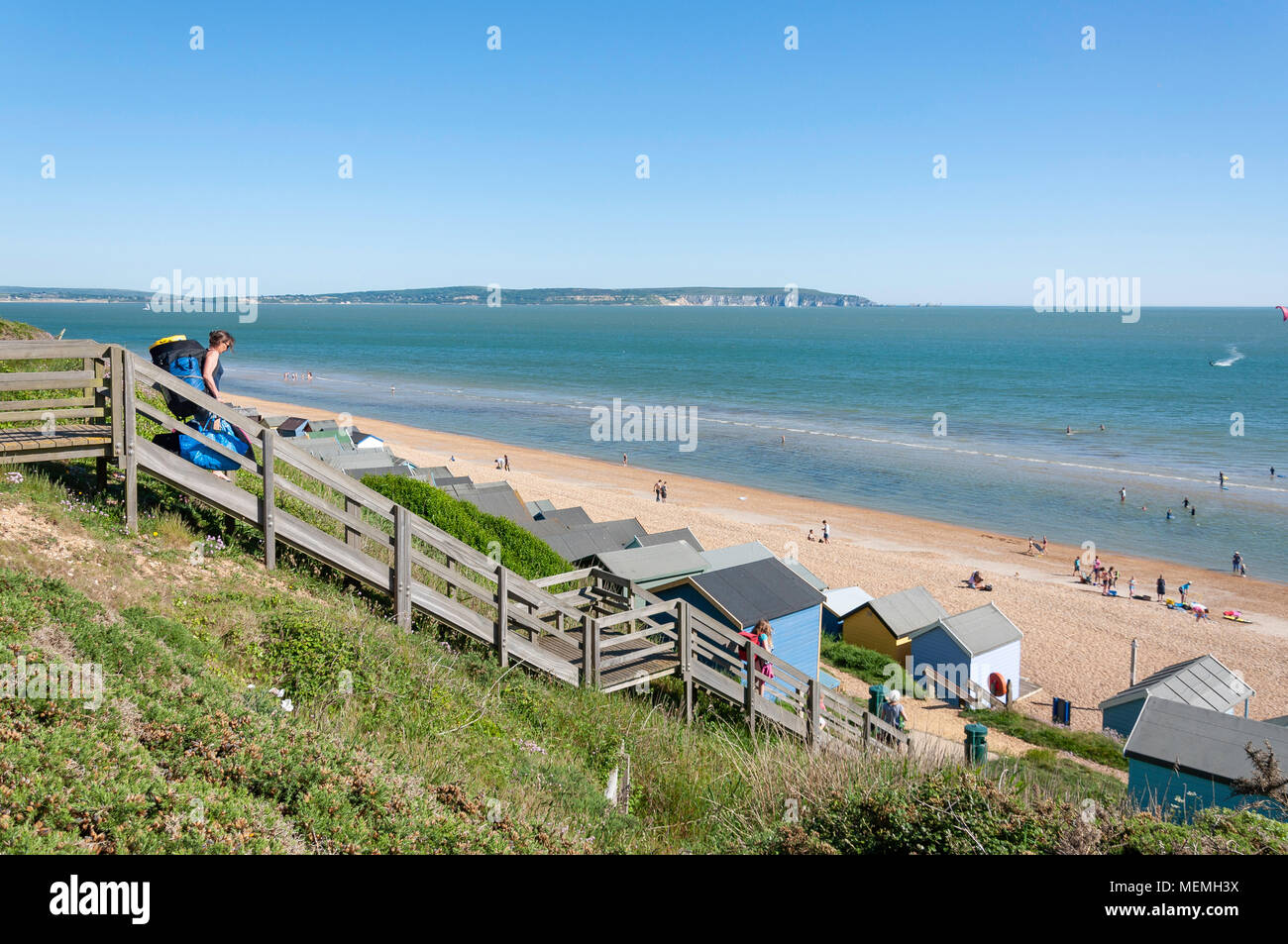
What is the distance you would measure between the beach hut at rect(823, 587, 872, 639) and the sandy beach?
494 cm

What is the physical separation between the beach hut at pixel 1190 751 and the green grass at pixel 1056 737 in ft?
20.5

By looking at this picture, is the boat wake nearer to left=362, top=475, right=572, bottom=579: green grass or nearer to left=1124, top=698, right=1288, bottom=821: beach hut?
left=1124, top=698, right=1288, bottom=821: beach hut

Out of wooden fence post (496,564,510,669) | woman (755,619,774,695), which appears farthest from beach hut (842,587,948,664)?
wooden fence post (496,564,510,669)

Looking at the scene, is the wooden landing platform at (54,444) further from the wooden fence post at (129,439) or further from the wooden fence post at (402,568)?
the wooden fence post at (402,568)

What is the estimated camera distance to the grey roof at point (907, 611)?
24672mm

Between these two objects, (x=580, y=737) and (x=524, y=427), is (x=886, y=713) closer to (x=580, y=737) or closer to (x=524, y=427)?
(x=580, y=737)

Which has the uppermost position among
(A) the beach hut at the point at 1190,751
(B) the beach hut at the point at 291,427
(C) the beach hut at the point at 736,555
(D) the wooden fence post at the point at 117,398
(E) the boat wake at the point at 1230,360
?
(E) the boat wake at the point at 1230,360

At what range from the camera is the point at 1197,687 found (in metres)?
19.0

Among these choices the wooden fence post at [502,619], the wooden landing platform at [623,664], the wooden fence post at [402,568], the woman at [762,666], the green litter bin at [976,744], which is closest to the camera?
the wooden fence post at [402,568]

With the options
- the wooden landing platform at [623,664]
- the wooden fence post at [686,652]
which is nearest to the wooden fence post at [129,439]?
the wooden landing platform at [623,664]

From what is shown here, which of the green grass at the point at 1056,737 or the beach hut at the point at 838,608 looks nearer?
the green grass at the point at 1056,737

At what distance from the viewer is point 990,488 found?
4950cm

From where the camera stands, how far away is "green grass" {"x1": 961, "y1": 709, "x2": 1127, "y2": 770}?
61.4 ft
